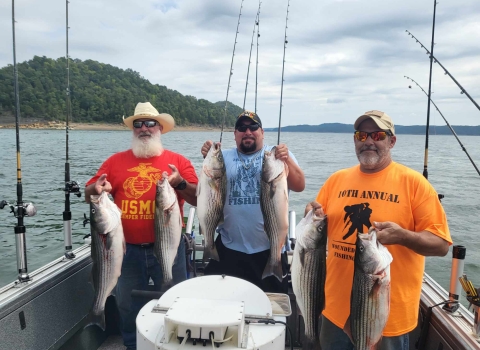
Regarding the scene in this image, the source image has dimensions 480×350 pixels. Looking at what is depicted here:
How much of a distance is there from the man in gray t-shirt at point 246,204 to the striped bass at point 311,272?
79 centimetres

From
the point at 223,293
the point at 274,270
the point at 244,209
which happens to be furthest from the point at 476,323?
the point at 244,209

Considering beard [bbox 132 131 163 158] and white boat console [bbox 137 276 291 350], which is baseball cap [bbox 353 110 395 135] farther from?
beard [bbox 132 131 163 158]

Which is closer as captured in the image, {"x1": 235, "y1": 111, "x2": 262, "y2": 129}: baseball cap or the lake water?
{"x1": 235, "y1": 111, "x2": 262, "y2": 129}: baseball cap

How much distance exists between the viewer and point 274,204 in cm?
318

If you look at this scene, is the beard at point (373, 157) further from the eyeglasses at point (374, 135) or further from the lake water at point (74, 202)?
the lake water at point (74, 202)

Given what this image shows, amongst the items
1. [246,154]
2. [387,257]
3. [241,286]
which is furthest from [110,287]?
[387,257]

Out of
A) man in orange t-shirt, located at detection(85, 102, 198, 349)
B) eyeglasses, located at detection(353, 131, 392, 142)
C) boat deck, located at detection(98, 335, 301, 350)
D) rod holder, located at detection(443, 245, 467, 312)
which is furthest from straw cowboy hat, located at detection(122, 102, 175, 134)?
rod holder, located at detection(443, 245, 467, 312)

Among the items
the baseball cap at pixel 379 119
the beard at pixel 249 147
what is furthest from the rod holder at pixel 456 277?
the beard at pixel 249 147

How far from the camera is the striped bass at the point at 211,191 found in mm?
3293

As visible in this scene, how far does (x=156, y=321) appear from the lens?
2219mm

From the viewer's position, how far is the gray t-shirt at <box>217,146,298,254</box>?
343 cm

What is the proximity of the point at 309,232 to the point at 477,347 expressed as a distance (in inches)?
50.7

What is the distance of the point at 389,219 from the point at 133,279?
2.33 m

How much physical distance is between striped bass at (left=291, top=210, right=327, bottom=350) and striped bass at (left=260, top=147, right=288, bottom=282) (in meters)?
0.49
